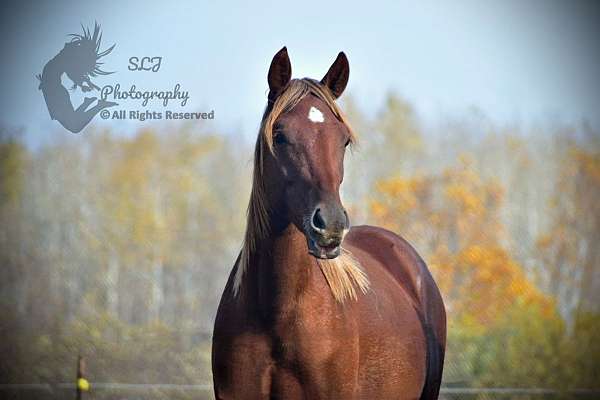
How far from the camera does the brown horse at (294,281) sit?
268 centimetres

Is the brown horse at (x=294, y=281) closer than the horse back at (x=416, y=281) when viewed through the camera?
Yes

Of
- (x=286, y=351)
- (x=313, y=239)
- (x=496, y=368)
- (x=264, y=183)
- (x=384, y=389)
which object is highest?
(x=264, y=183)

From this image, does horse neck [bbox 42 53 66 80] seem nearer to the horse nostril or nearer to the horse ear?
the horse ear

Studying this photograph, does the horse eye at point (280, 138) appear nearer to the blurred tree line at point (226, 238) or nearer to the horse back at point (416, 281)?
the horse back at point (416, 281)

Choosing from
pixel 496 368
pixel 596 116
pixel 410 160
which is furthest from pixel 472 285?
pixel 596 116

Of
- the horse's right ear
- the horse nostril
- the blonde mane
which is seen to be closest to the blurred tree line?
the blonde mane

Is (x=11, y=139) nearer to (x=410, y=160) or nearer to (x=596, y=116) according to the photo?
(x=410, y=160)

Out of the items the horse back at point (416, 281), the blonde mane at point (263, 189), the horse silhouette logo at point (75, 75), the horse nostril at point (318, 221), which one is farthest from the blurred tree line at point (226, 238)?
the horse nostril at point (318, 221)

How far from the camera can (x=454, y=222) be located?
16172mm

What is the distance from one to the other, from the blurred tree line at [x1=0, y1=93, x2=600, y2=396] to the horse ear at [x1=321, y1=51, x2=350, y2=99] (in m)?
7.91

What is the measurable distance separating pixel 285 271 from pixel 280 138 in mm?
542

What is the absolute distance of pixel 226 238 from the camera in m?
19.2

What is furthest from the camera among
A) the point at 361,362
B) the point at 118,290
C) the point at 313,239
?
the point at 118,290

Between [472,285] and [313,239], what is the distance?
12392mm
